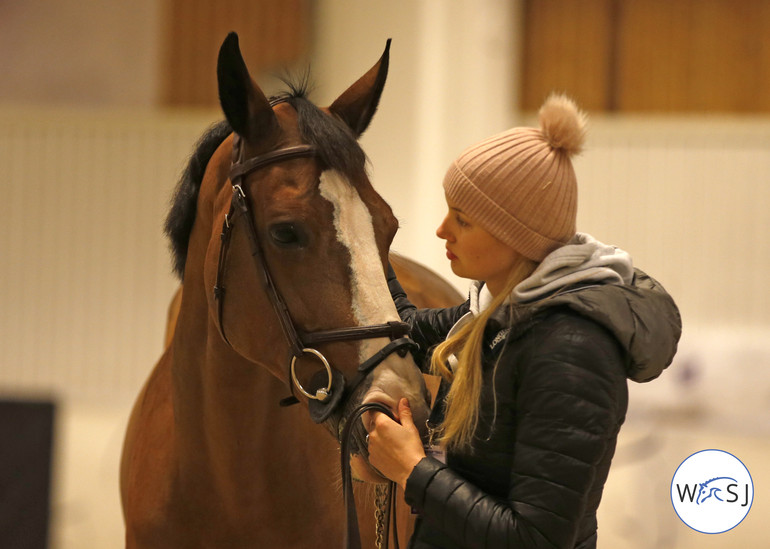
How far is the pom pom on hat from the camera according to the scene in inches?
42.1

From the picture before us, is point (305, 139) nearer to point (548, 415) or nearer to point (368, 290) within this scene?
point (368, 290)

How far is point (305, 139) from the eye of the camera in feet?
4.30

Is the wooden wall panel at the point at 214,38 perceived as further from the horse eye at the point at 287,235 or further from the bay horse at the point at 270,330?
the horse eye at the point at 287,235

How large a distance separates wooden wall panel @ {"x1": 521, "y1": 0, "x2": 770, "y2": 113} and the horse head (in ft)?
11.7

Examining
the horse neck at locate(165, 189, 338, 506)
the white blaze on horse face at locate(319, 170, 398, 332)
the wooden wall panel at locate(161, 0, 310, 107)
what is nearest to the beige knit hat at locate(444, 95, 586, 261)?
the white blaze on horse face at locate(319, 170, 398, 332)

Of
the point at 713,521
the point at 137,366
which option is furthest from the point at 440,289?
the point at 137,366

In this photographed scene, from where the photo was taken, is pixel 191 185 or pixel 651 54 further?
pixel 651 54

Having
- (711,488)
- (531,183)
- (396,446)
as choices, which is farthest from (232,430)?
(711,488)

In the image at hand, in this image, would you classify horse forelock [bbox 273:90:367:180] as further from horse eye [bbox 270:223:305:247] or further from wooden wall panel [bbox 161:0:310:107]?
wooden wall panel [bbox 161:0:310:107]

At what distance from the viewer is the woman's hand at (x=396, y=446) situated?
105 cm

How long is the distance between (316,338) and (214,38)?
3860 mm

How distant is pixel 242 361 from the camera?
145cm

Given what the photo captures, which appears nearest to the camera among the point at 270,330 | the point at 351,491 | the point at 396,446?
the point at 396,446

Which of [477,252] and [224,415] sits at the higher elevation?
[477,252]
